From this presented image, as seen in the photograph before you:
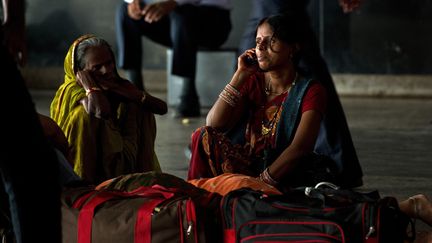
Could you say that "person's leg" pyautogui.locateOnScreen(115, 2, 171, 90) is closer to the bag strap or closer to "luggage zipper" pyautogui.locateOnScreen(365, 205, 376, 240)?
the bag strap

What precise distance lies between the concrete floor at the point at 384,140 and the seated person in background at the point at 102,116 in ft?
2.73

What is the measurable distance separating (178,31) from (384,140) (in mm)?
1734

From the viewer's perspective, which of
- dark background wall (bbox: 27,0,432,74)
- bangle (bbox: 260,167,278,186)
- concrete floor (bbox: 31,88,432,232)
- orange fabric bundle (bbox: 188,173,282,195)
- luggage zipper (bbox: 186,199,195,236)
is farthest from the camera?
dark background wall (bbox: 27,0,432,74)

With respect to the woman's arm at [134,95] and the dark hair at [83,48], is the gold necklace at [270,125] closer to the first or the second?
the woman's arm at [134,95]

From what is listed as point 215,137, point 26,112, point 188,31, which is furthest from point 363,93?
point 26,112

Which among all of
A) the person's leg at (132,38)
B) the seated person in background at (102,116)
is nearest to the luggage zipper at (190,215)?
the seated person in background at (102,116)

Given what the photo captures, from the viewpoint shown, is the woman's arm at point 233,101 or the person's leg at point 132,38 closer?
the woman's arm at point 233,101

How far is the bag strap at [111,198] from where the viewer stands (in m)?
3.42

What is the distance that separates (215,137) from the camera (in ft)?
14.8

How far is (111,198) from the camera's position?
3533 millimetres

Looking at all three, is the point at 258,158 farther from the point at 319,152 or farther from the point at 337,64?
the point at 337,64

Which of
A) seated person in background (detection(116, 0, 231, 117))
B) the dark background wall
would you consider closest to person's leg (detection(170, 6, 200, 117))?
seated person in background (detection(116, 0, 231, 117))

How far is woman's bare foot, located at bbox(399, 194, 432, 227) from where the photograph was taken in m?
3.51

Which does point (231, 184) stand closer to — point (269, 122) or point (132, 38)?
point (269, 122)
